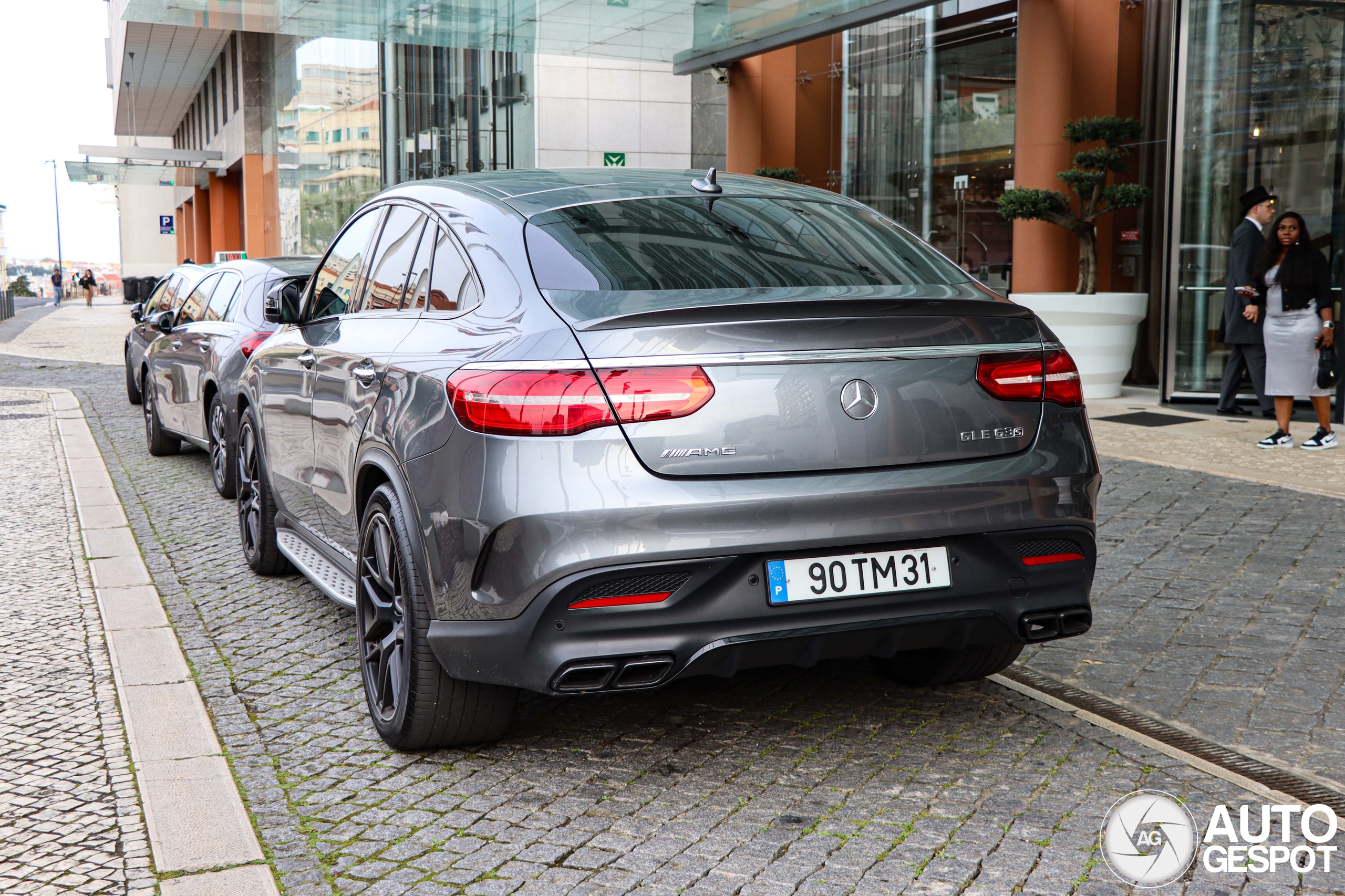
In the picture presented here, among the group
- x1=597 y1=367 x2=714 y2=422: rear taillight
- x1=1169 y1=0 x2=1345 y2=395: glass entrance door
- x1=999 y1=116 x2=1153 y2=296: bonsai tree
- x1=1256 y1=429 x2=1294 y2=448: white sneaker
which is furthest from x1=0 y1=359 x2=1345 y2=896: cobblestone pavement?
x1=1169 y1=0 x2=1345 y2=395: glass entrance door

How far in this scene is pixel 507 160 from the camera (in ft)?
81.6

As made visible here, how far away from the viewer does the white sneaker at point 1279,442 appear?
981cm

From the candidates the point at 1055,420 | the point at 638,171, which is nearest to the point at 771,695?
the point at 1055,420

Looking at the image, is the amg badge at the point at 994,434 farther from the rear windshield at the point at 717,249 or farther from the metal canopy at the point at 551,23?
the metal canopy at the point at 551,23

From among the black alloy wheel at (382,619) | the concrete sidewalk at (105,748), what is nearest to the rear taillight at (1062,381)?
the black alloy wheel at (382,619)

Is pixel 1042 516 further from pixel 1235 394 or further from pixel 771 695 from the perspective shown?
pixel 1235 394

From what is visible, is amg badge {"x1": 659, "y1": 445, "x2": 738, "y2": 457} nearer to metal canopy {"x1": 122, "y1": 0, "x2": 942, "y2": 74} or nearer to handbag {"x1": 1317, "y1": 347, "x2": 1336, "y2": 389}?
handbag {"x1": 1317, "y1": 347, "x2": 1336, "y2": 389}

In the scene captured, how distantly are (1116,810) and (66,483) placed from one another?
7.83 meters

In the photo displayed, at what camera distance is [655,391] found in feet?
10.2

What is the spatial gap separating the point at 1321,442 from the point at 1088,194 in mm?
4278

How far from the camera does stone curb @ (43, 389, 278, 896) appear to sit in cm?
304

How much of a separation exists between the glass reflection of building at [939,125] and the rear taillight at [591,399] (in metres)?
12.6

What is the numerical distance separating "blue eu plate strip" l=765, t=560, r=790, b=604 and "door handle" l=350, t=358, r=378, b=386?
144 centimetres

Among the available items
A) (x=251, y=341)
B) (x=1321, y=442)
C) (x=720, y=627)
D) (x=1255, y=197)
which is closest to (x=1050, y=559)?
(x=720, y=627)
